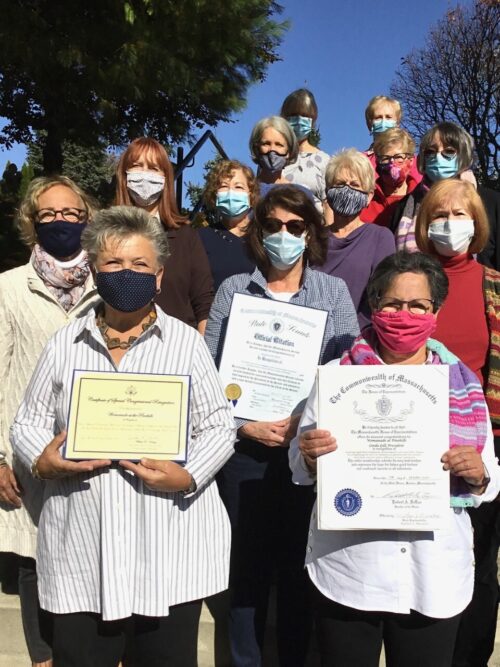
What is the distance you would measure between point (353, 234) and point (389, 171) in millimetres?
1362

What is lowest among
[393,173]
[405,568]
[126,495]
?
[405,568]

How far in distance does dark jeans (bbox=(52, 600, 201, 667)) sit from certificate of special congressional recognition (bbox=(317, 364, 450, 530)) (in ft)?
2.24

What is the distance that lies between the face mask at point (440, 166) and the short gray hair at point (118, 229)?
2.43 metres

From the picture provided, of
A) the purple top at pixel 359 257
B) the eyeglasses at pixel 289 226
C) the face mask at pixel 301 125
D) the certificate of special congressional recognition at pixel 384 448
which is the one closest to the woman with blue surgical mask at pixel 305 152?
the face mask at pixel 301 125

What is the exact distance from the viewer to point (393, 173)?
482 centimetres

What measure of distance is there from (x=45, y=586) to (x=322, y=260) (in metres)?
1.92

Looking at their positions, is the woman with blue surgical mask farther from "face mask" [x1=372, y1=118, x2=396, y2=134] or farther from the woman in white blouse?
the woman in white blouse

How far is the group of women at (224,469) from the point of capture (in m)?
2.24

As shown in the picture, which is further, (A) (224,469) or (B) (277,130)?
(B) (277,130)

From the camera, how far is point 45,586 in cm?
231

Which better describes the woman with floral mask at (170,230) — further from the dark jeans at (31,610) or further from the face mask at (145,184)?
the dark jeans at (31,610)

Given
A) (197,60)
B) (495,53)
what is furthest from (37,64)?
(495,53)

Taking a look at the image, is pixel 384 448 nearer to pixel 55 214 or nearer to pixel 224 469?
pixel 224 469

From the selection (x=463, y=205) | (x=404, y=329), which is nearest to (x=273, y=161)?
(x=463, y=205)
